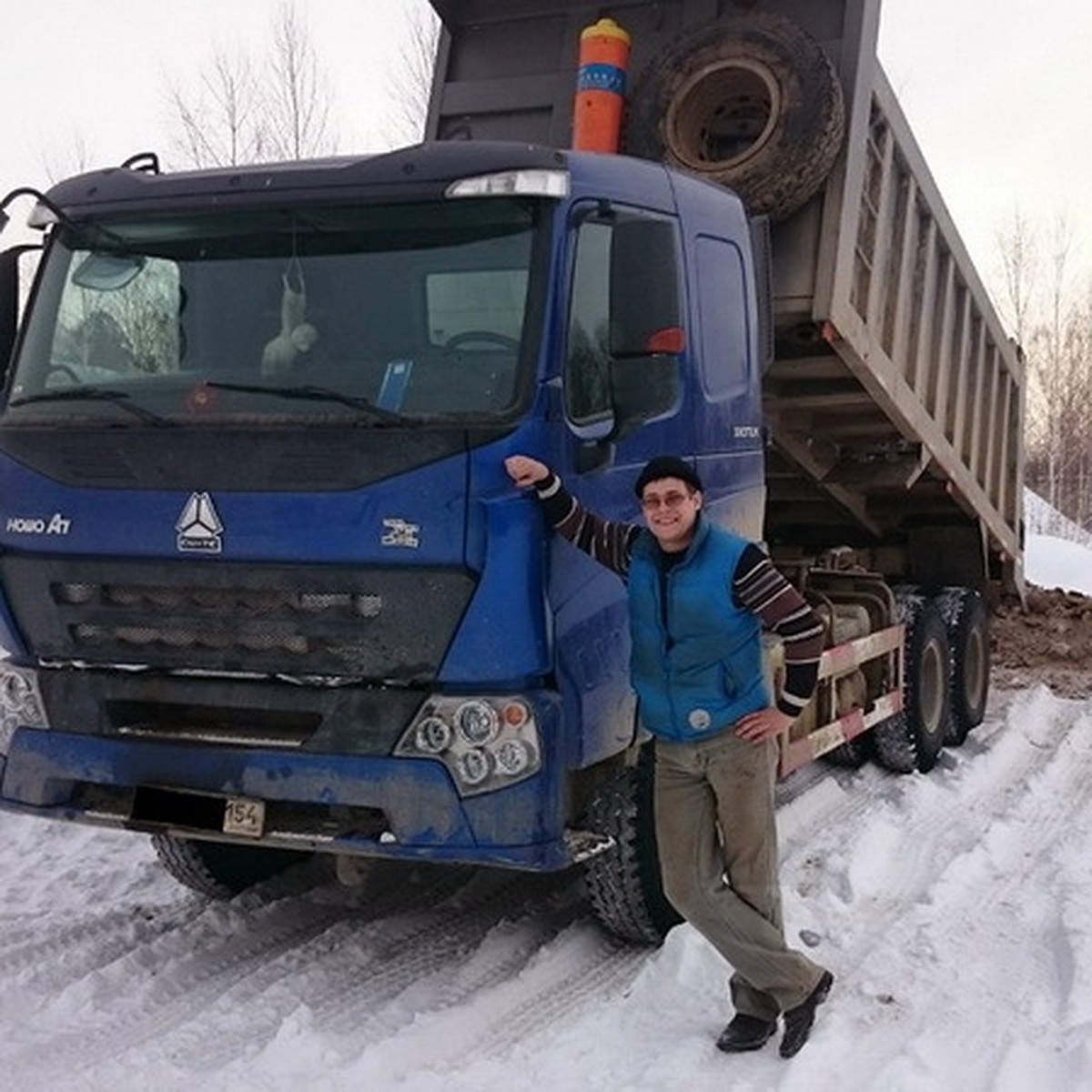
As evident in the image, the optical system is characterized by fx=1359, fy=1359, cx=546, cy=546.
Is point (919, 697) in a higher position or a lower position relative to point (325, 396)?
lower

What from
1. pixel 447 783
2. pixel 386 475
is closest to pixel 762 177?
pixel 386 475

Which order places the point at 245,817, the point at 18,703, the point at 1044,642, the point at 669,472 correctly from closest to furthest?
1. the point at 669,472
2. the point at 245,817
3. the point at 18,703
4. the point at 1044,642

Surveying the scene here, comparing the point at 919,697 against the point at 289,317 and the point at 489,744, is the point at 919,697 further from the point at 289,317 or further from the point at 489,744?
the point at 289,317

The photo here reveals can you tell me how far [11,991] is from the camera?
4004 millimetres

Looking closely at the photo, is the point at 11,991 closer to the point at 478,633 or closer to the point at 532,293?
the point at 478,633

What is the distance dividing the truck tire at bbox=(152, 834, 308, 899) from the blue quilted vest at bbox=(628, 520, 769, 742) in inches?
74.7

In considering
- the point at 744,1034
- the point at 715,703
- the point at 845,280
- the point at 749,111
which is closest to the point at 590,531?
the point at 715,703

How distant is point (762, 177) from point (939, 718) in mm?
3313

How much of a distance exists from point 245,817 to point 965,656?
5093 millimetres

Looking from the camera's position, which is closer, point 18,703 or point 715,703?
point 715,703

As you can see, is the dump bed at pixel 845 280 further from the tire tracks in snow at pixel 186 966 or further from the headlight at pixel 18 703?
the headlight at pixel 18 703

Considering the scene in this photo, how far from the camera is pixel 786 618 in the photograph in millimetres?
3457

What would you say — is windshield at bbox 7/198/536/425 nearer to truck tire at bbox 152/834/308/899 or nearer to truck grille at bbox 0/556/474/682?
truck grille at bbox 0/556/474/682

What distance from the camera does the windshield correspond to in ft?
12.2
